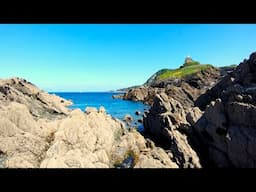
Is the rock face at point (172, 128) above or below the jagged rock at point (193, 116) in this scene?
below

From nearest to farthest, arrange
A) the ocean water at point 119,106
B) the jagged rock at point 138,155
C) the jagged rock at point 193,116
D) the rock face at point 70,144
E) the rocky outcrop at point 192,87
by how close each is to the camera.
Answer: the rock face at point 70,144 < the jagged rock at point 138,155 < the jagged rock at point 193,116 < the ocean water at point 119,106 < the rocky outcrop at point 192,87

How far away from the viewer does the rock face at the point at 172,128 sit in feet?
44.7

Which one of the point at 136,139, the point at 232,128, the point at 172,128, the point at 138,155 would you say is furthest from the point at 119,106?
the point at 232,128

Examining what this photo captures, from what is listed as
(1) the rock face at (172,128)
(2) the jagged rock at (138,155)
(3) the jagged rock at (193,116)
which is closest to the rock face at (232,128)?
(3) the jagged rock at (193,116)

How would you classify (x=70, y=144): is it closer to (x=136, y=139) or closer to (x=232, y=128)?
(x=136, y=139)

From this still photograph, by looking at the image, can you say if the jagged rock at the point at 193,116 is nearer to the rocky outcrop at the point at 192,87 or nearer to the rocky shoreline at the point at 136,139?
the rocky shoreline at the point at 136,139

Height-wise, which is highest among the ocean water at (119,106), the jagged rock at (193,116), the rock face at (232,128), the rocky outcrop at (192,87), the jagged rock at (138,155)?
the rock face at (232,128)

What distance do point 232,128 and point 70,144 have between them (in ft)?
27.3

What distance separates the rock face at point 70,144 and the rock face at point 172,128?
0.75m

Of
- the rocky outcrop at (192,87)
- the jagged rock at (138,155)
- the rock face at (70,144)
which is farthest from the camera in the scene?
the rocky outcrop at (192,87)
